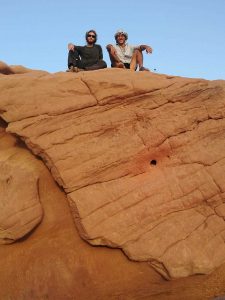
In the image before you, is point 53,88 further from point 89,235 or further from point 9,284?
point 9,284

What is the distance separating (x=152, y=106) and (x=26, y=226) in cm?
360

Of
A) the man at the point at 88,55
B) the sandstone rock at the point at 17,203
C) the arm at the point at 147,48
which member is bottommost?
the sandstone rock at the point at 17,203

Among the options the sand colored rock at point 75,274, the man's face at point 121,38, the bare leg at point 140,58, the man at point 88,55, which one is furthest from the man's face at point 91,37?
the sand colored rock at point 75,274

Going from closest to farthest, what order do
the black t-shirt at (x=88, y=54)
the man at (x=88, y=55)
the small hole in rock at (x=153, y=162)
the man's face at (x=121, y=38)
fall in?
the small hole in rock at (x=153, y=162) < the man at (x=88, y=55) < the black t-shirt at (x=88, y=54) < the man's face at (x=121, y=38)

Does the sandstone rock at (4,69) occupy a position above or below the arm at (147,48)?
below

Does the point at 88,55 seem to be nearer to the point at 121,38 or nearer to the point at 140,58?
the point at 121,38

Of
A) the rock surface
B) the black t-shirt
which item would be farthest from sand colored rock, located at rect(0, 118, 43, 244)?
the black t-shirt

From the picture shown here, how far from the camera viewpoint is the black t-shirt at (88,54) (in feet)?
29.4

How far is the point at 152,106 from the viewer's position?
720cm

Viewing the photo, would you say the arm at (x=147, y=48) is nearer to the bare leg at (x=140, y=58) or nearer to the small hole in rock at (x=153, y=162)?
the bare leg at (x=140, y=58)

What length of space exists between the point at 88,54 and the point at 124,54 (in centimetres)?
103

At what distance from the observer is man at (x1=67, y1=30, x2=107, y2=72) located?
8.74 m

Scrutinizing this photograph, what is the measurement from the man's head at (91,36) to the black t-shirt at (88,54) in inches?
7.6

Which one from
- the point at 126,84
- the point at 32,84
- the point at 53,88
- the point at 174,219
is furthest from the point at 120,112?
the point at 174,219
